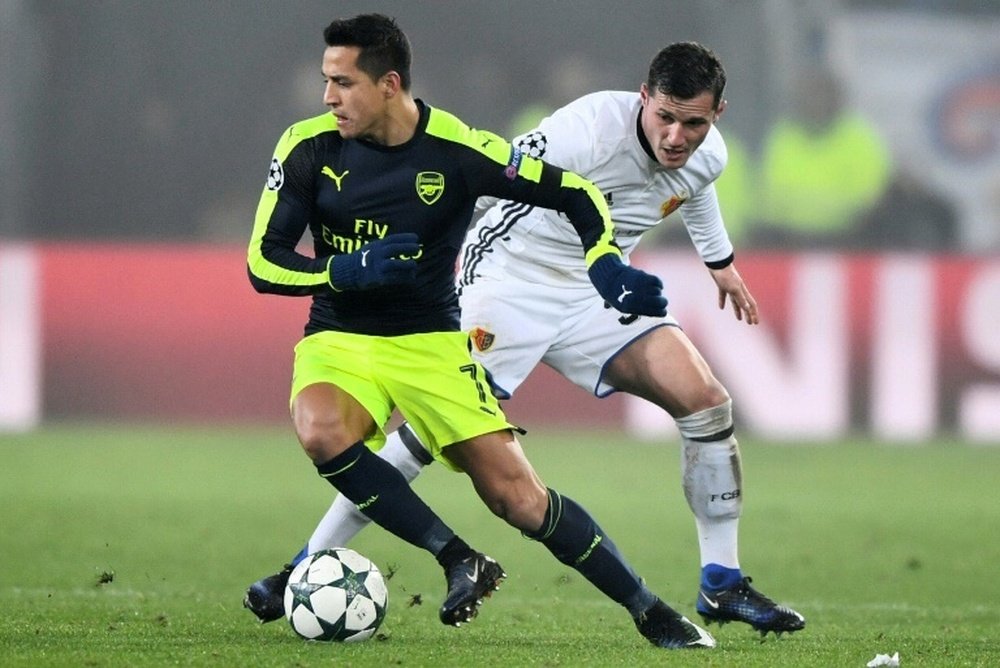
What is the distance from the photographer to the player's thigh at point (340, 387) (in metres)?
5.58

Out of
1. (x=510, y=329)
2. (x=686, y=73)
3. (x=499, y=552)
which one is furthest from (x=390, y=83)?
(x=499, y=552)

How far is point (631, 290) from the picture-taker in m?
5.49

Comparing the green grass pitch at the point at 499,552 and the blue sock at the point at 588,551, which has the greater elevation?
the blue sock at the point at 588,551

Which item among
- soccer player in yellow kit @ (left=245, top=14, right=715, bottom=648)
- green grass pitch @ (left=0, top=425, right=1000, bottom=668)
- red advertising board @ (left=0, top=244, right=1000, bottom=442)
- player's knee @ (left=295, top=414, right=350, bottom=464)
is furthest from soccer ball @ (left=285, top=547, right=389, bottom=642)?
red advertising board @ (left=0, top=244, right=1000, bottom=442)

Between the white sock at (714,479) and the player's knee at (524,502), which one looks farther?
the white sock at (714,479)

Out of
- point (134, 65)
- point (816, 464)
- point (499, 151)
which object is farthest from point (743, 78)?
point (499, 151)

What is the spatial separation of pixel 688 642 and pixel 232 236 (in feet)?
31.5

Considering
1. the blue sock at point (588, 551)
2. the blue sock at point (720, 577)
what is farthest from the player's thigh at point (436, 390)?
the blue sock at point (720, 577)

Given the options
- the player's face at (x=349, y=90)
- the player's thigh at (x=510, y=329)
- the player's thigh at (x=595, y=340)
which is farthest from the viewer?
the player's thigh at (x=510, y=329)

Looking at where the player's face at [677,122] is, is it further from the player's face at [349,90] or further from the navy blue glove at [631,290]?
the player's face at [349,90]

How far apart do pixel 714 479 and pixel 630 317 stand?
0.64m

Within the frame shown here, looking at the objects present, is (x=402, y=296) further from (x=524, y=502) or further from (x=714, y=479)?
(x=714, y=479)

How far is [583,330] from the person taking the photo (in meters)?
6.52

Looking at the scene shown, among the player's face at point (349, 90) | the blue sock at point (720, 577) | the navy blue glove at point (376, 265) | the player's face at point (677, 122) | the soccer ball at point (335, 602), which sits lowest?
the blue sock at point (720, 577)
